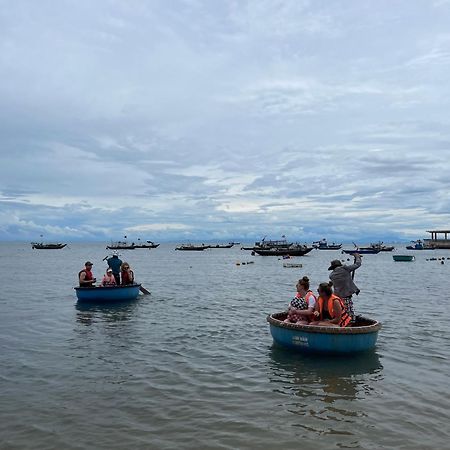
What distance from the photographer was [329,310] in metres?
13.6

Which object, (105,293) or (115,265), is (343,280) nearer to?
(105,293)

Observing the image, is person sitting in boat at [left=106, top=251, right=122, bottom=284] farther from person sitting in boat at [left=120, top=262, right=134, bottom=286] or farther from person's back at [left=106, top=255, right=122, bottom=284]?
person sitting in boat at [left=120, top=262, right=134, bottom=286]

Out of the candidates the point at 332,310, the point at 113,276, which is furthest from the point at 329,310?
the point at 113,276

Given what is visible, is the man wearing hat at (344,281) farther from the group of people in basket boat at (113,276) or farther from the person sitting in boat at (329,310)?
the group of people in basket boat at (113,276)

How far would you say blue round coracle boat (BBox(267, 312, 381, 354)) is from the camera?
13.1 metres

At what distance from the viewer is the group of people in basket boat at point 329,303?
13523 mm

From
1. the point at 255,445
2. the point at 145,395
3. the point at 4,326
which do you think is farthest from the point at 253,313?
the point at 255,445

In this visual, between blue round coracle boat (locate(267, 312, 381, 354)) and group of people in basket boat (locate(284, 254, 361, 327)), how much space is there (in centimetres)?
45

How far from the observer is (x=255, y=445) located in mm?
7988

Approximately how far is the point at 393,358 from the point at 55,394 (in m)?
9.04

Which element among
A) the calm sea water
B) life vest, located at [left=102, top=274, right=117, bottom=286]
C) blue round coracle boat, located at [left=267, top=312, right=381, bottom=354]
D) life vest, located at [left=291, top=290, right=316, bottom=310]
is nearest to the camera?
the calm sea water

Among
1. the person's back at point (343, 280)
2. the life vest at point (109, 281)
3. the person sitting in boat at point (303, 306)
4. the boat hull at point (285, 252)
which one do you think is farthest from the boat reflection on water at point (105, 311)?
the boat hull at point (285, 252)

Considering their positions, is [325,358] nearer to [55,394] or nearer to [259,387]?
[259,387]

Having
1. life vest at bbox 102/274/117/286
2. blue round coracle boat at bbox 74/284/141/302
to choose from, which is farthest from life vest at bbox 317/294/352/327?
life vest at bbox 102/274/117/286
